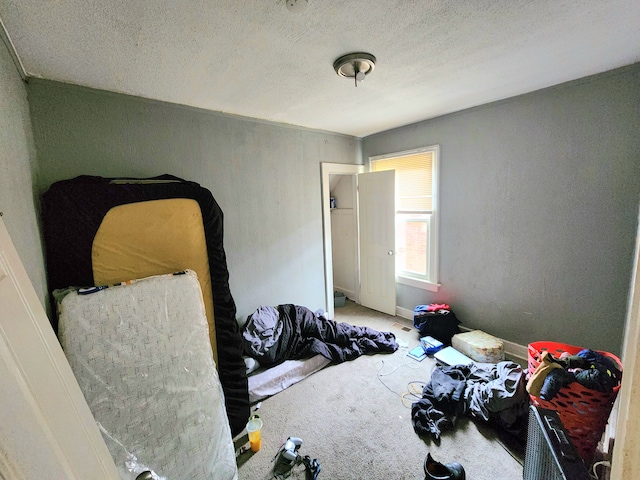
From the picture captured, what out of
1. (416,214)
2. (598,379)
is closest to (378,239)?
(416,214)

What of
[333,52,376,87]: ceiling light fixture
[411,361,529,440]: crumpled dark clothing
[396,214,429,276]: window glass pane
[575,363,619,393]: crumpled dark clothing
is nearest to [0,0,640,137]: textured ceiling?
[333,52,376,87]: ceiling light fixture

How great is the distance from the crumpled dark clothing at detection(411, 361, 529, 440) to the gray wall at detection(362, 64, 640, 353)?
0.76 metres

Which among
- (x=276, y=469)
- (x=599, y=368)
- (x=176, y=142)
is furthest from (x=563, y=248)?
(x=176, y=142)

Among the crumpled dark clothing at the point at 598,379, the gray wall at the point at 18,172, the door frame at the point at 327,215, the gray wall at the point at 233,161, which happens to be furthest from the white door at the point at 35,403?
the door frame at the point at 327,215

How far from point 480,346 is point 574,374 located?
96 cm

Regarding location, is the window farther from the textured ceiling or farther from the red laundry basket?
the red laundry basket

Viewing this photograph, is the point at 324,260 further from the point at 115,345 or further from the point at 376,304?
the point at 115,345

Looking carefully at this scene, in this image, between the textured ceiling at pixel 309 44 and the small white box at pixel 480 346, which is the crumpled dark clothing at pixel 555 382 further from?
the textured ceiling at pixel 309 44

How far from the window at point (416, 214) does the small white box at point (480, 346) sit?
0.61m

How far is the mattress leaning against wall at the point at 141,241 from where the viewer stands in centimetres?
150

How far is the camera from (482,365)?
228cm

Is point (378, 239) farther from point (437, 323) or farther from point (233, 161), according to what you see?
point (233, 161)

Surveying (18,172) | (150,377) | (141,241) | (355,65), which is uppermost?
(355,65)

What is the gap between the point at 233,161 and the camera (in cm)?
241
